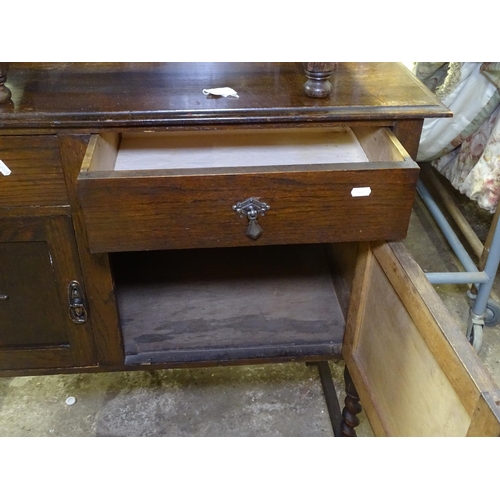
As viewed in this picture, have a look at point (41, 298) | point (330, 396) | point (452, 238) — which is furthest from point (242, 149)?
point (452, 238)

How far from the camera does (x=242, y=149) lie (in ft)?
2.90

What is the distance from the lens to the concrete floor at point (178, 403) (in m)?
1.21

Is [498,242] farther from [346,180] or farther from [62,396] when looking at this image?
[62,396]

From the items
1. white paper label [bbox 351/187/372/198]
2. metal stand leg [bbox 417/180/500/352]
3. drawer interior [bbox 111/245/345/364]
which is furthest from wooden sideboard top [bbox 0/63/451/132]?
metal stand leg [bbox 417/180/500/352]

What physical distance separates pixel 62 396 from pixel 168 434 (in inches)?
11.0

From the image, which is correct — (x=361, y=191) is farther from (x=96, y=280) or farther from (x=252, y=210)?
(x=96, y=280)

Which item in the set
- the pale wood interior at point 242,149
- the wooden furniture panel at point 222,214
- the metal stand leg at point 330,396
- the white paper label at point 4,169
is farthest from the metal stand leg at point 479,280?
the white paper label at point 4,169

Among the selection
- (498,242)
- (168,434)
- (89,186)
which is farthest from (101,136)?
(498,242)

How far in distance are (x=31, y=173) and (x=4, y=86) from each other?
0.12 m

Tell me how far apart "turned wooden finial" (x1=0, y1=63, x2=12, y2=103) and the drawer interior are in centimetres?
45

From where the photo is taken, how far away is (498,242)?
132 centimetres

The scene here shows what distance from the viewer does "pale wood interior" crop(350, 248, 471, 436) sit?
0.60 m

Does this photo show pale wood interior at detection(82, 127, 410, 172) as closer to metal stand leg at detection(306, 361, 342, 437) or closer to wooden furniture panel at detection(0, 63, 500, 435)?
wooden furniture panel at detection(0, 63, 500, 435)

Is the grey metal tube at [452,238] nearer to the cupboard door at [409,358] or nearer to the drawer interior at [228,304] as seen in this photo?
the drawer interior at [228,304]
